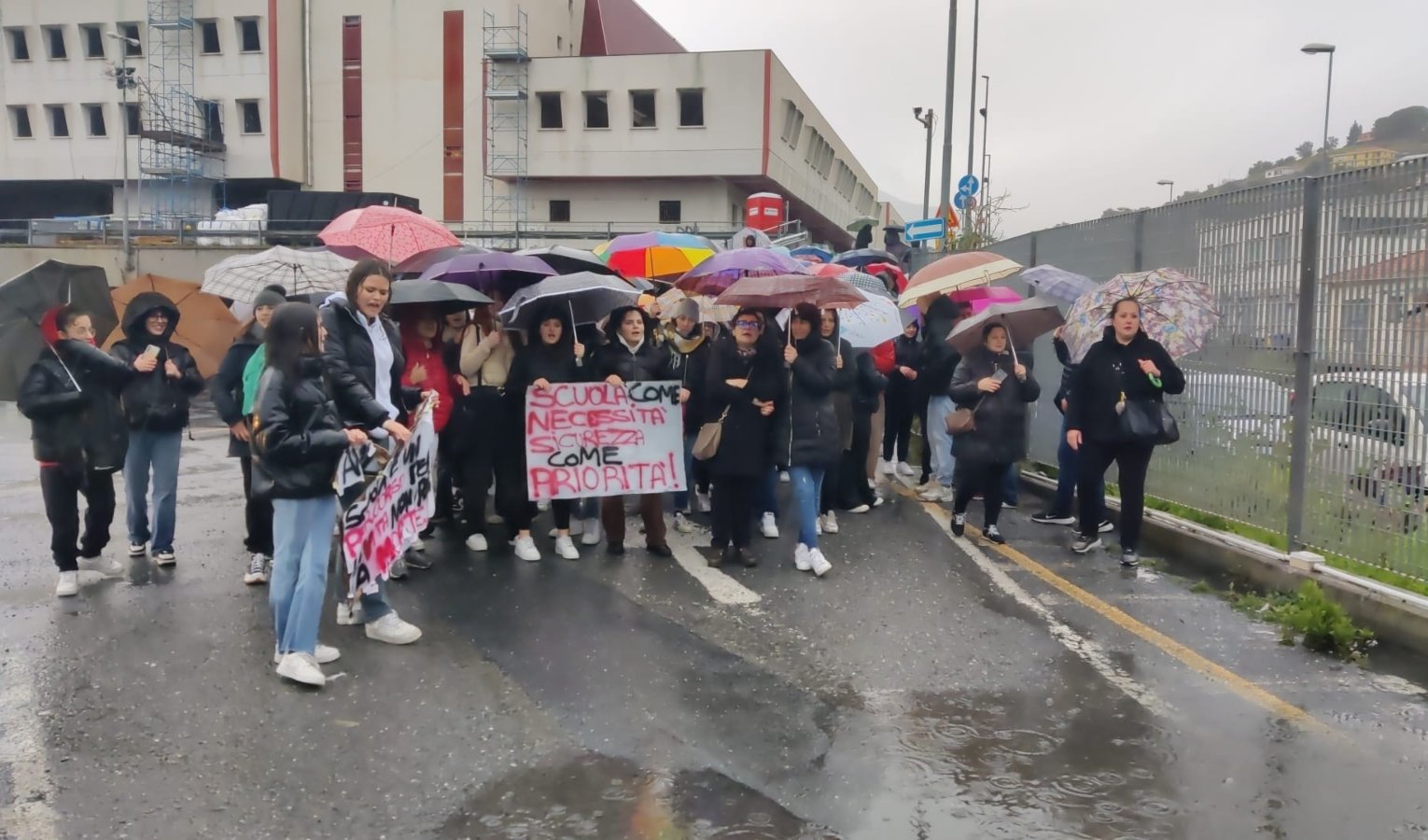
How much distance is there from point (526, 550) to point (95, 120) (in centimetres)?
5829

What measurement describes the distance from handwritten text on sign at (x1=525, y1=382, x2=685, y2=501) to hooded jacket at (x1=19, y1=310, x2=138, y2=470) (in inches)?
106

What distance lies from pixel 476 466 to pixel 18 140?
198ft

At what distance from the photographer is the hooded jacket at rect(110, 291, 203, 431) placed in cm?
719

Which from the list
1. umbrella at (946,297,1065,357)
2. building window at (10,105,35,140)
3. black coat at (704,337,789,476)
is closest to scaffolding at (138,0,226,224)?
building window at (10,105,35,140)

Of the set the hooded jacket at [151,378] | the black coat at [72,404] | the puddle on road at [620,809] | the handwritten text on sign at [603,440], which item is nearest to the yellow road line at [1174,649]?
the puddle on road at [620,809]

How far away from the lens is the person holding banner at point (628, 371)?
26.4 feet

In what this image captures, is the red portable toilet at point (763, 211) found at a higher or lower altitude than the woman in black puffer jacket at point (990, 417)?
higher

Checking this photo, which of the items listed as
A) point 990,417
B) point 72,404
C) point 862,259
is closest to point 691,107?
point 862,259

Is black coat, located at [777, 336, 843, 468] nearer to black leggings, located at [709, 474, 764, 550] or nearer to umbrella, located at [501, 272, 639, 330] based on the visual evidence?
black leggings, located at [709, 474, 764, 550]

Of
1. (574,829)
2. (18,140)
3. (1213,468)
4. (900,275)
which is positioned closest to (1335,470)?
(1213,468)

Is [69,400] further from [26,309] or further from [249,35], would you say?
[249,35]

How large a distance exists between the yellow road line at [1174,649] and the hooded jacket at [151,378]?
235 inches

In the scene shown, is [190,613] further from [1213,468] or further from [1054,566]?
[1213,468]

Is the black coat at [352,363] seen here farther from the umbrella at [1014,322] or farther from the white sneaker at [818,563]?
the umbrella at [1014,322]
